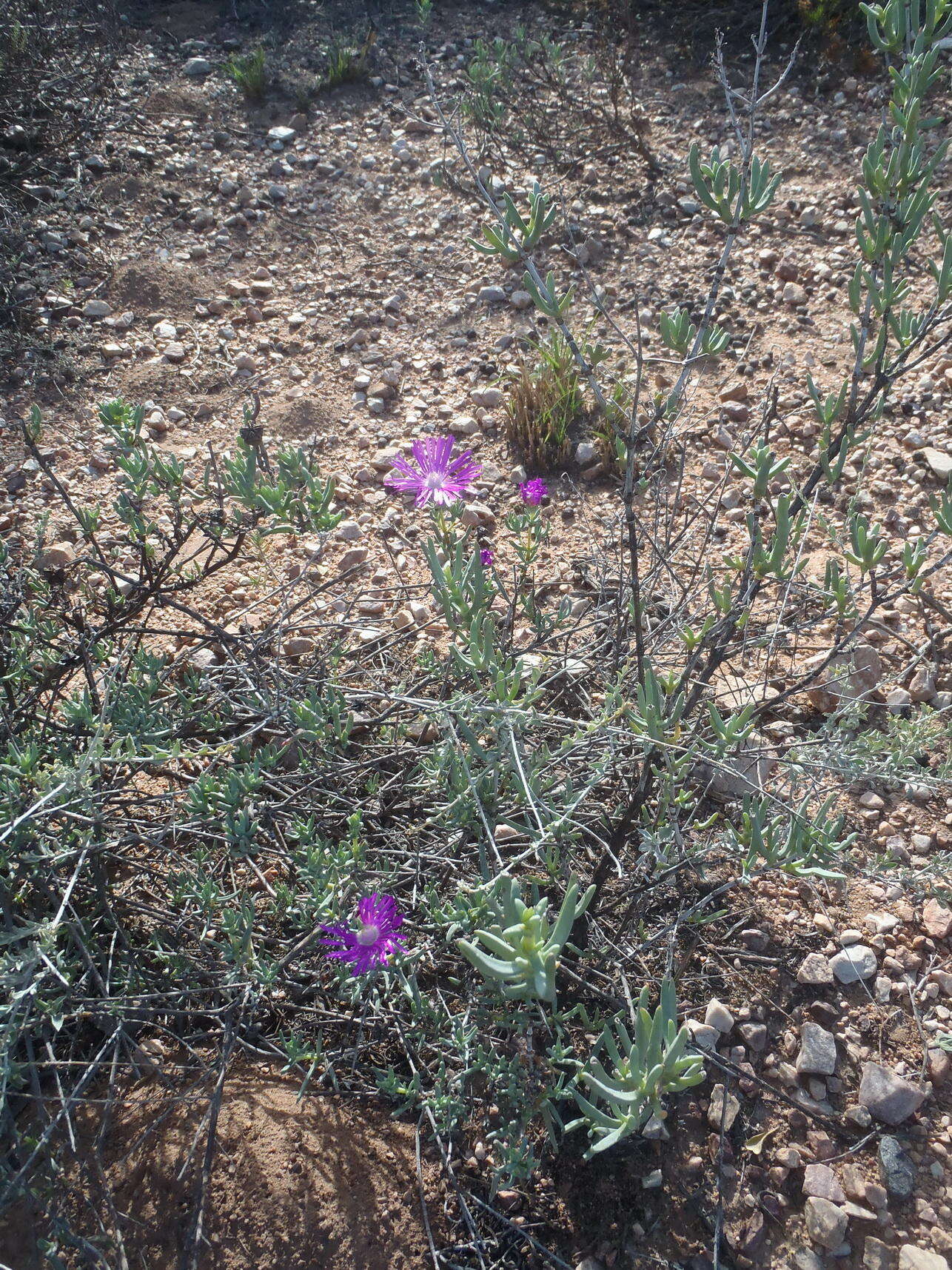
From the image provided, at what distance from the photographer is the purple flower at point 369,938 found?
4.90 ft

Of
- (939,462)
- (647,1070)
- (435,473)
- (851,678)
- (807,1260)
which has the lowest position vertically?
(807,1260)

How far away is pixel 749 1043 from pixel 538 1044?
427mm

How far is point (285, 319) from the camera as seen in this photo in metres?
3.58

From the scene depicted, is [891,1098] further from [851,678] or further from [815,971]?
[851,678]

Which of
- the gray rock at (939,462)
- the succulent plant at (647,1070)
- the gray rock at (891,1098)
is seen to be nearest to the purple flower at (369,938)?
the succulent plant at (647,1070)

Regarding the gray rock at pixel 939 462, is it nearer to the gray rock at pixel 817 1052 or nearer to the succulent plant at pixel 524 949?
the gray rock at pixel 817 1052

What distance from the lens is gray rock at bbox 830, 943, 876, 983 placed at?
188 centimetres

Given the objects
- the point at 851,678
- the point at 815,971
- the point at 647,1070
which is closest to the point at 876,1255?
the point at 815,971

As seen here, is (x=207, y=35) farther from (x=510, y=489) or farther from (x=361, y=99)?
(x=510, y=489)

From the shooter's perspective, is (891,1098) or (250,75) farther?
(250,75)

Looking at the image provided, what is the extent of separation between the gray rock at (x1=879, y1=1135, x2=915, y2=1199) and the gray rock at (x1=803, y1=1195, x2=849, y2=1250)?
0.11 metres

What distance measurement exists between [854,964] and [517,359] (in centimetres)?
237

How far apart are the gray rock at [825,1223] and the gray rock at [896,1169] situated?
108 mm

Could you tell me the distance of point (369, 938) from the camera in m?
1.50
